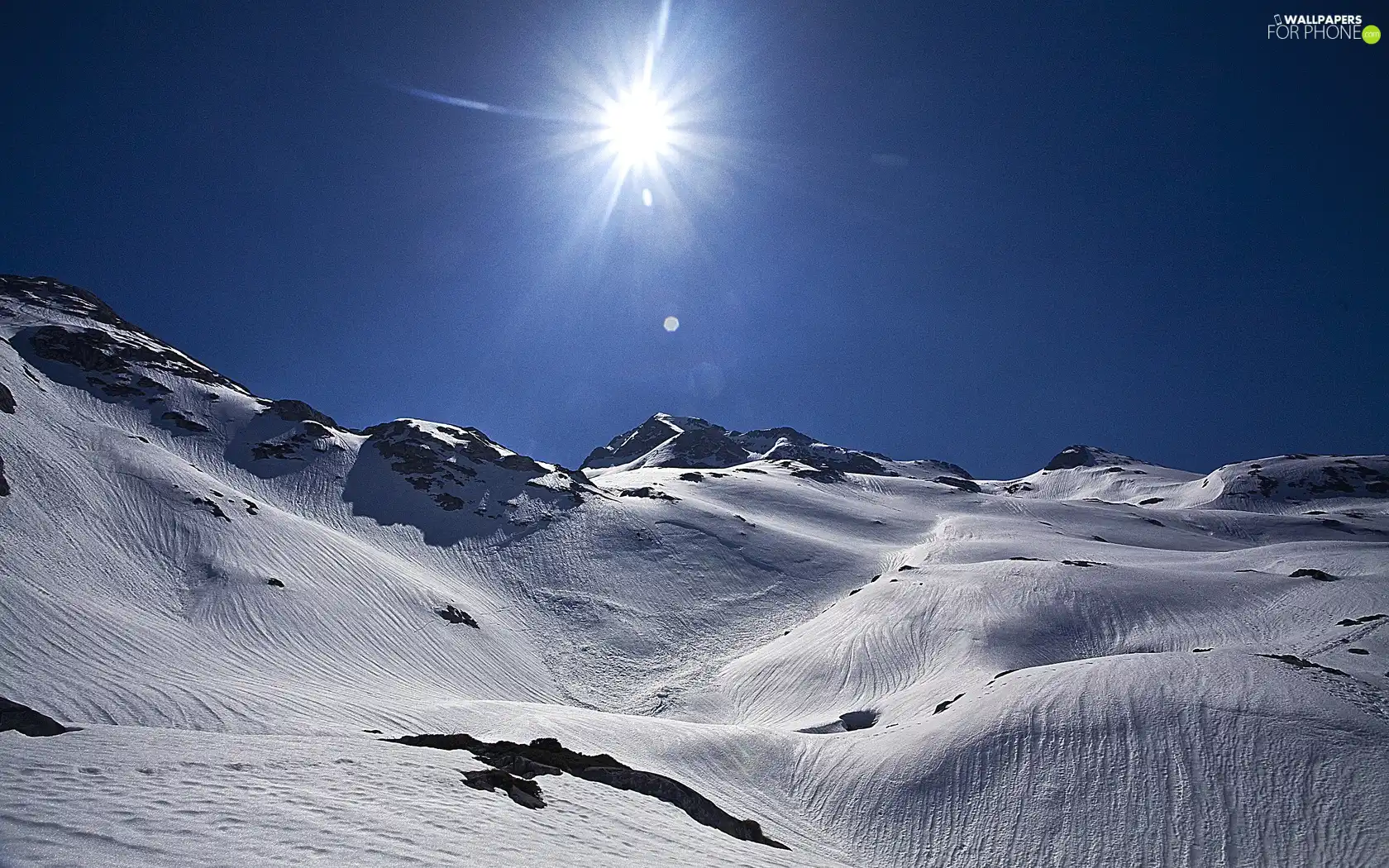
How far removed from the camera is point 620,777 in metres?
16.0

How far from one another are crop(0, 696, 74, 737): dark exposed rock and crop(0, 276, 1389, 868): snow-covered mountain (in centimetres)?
9

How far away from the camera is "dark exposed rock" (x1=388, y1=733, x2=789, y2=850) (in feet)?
51.3

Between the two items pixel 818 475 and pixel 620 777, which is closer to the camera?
pixel 620 777

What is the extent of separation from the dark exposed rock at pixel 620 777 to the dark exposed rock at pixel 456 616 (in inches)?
975

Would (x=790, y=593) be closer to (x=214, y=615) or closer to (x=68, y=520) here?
(x=214, y=615)

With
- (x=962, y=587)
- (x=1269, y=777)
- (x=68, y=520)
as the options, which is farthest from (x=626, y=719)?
(x=68, y=520)

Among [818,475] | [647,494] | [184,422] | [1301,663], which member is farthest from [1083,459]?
[184,422]

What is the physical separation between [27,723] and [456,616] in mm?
30606

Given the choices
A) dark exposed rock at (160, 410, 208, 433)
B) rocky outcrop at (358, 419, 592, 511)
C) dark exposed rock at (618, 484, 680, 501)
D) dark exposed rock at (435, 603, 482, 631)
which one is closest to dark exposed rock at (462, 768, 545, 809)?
dark exposed rock at (435, 603, 482, 631)

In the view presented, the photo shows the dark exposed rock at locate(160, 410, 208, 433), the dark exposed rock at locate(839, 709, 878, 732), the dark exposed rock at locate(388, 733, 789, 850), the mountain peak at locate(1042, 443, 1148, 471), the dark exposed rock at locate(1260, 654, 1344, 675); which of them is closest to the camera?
the dark exposed rock at locate(388, 733, 789, 850)

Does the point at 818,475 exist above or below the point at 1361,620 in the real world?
above

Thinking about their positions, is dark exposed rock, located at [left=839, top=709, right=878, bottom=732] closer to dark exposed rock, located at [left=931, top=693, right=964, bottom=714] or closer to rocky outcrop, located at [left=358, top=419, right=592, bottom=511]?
dark exposed rock, located at [left=931, top=693, right=964, bottom=714]

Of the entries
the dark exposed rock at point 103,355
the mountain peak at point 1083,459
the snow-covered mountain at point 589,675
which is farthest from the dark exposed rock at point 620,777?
the mountain peak at point 1083,459

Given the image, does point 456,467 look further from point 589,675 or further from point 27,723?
point 27,723
